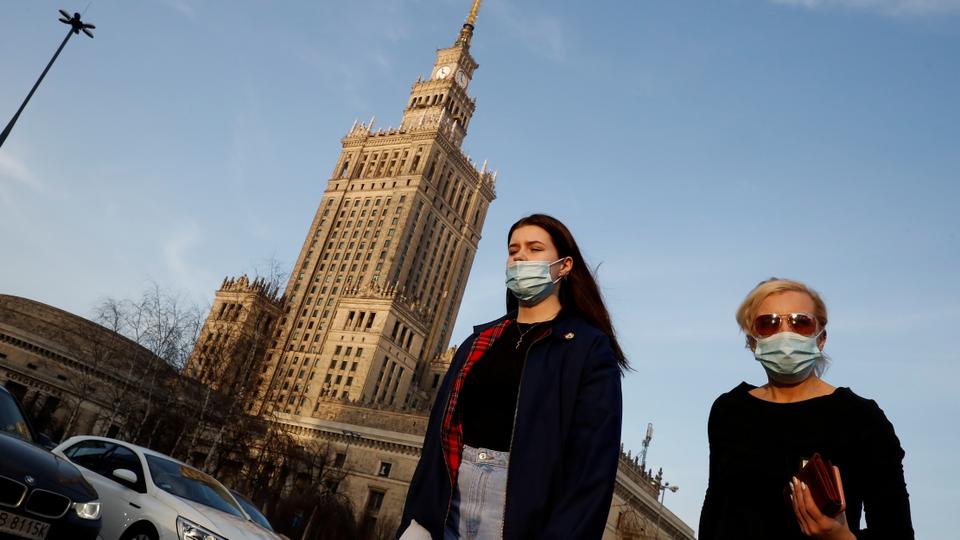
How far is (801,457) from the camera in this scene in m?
3.41

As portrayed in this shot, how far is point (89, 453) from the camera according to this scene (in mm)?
9031

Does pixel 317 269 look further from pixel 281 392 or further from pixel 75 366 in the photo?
pixel 75 366

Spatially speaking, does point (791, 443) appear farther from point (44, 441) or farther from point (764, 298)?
point (44, 441)

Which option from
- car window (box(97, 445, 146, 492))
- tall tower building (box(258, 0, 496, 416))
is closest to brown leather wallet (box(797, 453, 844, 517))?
car window (box(97, 445, 146, 492))

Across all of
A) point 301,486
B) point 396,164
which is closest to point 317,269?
point 396,164

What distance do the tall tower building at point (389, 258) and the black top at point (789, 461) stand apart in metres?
70.1

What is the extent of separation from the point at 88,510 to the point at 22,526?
2.27 feet

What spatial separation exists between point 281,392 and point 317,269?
20.1 meters

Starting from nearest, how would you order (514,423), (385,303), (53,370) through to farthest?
(514,423), (53,370), (385,303)

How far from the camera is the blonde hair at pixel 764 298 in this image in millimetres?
3844

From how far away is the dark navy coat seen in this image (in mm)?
3031

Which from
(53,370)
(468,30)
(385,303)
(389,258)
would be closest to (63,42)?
(53,370)

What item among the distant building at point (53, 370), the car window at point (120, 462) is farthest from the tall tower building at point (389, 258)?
the car window at point (120, 462)

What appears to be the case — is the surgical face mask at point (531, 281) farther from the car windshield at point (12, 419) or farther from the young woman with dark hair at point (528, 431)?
the car windshield at point (12, 419)
